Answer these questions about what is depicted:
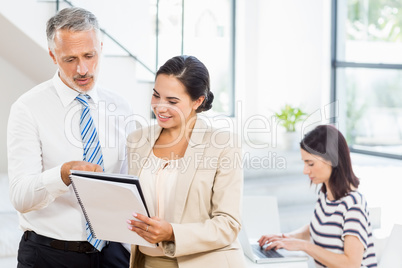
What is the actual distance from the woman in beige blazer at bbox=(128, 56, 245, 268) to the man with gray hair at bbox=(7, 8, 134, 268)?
191 millimetres

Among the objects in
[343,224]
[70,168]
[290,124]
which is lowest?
[343,224]

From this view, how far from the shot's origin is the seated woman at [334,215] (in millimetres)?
2443

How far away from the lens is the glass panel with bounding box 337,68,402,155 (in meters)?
6.23

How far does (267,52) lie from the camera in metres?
7.25

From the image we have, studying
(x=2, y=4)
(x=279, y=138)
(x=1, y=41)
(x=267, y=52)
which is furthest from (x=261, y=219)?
(x=267, y=52)

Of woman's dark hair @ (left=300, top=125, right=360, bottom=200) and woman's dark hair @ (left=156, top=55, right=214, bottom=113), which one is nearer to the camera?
woman's dark hair @ (left=156, top=55, right=214, bottom=113)

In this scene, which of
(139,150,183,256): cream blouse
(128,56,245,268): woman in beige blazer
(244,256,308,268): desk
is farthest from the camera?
(244,256,308,268): desk

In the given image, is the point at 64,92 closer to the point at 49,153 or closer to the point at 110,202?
the point at 49,153

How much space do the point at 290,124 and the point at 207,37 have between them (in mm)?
1850

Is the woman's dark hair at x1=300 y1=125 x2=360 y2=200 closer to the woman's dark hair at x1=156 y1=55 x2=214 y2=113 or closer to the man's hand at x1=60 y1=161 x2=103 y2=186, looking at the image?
the woman's dark hair at x1=156 y1=55 x2=214 y2=113

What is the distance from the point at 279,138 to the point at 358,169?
1.50 metres

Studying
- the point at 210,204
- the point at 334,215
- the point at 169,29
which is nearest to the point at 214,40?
the point at 169,29

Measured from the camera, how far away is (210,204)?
189cm

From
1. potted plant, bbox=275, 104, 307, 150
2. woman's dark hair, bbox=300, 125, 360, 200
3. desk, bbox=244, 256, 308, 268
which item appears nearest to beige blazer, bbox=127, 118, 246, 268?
desk, bbox=244, 256, 308, 268
